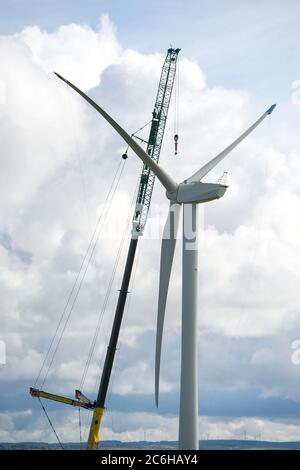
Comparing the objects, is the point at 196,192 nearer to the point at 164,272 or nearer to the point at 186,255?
the point at 186,255

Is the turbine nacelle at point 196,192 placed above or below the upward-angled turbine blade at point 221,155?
below

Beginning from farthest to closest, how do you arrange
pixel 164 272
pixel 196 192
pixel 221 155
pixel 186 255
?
pixel 221 155 < pixel 164 272 < pixel 196 192 < pixel 186 255

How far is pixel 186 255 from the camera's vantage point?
5247 cm

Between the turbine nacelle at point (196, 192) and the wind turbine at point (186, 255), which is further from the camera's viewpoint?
the turbine nacelle at point (196, 192)

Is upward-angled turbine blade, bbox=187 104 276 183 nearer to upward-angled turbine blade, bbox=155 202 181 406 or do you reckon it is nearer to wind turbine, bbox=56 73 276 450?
wind turbine, bbox=56 73 276 450

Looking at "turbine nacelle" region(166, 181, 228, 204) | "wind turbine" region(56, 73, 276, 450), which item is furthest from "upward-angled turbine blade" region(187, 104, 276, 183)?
"turbine nacelle" region(166, 181, 228, 204)

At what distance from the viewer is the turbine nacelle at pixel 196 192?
52.5 meters

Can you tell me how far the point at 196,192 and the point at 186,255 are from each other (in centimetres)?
564

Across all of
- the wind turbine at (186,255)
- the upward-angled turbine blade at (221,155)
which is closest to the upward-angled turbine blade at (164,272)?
the wind turbine at (186,255)

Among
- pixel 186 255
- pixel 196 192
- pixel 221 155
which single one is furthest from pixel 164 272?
pixel 221 155

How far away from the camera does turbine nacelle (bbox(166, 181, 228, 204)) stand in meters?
52.5

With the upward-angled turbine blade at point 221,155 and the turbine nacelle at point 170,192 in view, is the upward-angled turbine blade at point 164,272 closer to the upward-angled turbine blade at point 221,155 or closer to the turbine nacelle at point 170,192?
the turbine nacelle at point 170,192
